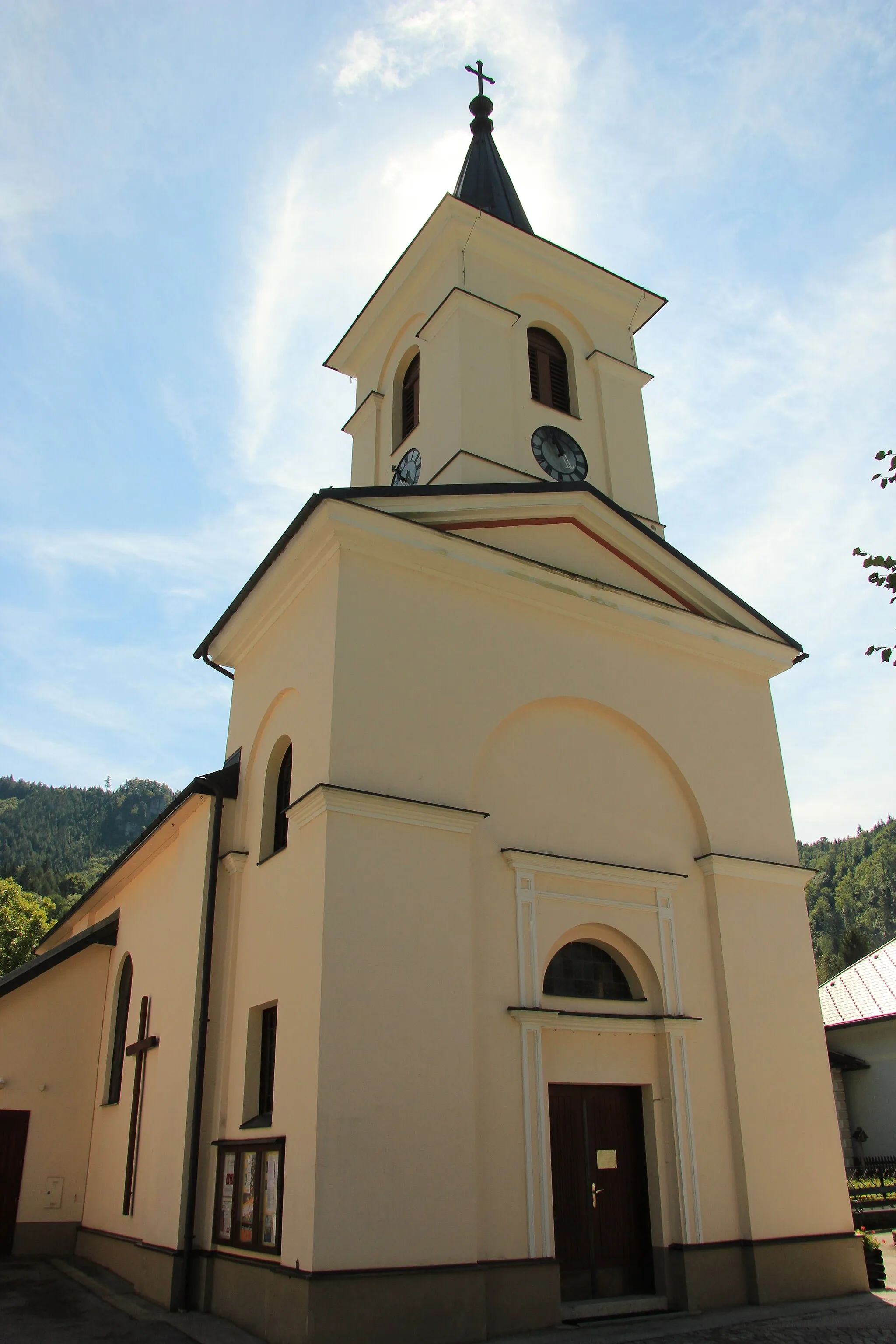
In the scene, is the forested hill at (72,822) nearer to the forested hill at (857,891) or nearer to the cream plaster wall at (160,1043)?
the forested hill at (857,891)

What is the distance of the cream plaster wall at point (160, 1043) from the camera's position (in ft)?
38.0

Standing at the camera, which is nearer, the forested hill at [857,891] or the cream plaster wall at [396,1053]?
the cream plaster wall at [396,1053]

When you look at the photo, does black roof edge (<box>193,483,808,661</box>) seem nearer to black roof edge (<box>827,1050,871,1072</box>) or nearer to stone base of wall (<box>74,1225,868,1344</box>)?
stone base of wall (<box>74,1225,868,1344</box>)

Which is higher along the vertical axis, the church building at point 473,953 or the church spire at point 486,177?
the church spire at point 486,177

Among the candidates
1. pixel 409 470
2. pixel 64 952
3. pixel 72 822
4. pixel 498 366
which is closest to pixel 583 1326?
pixel 64 952

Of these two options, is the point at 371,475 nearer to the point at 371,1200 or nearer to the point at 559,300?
the point at 559,300

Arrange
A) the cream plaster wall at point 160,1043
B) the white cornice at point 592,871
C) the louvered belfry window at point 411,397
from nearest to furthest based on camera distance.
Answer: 1. the white cornice at point 592,871
2. the cream plaster wall at point 160,1043
3. the louvered belfry window at point 411,397

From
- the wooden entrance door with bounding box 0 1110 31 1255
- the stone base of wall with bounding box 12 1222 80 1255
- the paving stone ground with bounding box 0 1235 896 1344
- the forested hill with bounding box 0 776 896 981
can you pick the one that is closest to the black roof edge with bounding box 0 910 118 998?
the wooden entrance door with bounding box 0 1110 31 1255

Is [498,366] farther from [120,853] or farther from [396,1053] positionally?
[120,853]

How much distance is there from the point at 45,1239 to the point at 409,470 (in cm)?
1379

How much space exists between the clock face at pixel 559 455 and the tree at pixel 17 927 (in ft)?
122

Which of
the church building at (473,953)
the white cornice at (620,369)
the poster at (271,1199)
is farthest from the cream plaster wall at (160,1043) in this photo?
the white cornice at (620,369)

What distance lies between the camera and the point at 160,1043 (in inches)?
512

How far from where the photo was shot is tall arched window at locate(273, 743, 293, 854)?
39.3ft
